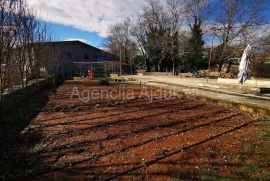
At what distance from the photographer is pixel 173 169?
5.06m

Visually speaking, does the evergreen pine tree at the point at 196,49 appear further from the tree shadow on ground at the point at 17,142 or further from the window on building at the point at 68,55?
the tree shadow on ground at the point at 17,142

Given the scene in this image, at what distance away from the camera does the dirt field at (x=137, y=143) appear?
502 cm

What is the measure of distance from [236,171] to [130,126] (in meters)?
3.99

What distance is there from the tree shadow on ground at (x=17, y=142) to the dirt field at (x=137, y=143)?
0.07 m

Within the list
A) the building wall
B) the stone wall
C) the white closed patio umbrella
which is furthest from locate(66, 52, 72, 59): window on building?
the white closed patio umbrella

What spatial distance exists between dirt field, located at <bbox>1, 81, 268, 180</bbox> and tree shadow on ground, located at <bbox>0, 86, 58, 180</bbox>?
67 millimetres

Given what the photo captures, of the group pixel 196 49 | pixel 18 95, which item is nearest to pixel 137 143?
pixel 18 95

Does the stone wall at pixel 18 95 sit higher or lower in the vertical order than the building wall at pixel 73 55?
lower

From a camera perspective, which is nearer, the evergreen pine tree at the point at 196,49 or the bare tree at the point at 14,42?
the bare tree at the point at 14,42

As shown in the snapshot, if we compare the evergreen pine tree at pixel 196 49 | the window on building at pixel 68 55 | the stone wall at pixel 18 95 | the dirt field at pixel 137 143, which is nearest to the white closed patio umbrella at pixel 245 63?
the dirt field at pixel 137 143

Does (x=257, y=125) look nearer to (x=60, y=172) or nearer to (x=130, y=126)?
(x=130, y=126)

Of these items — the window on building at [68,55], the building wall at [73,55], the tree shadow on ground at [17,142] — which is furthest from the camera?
the window on building at [68,55]

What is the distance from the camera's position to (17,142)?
6.89m

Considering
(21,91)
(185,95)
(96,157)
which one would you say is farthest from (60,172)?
(185,95)
